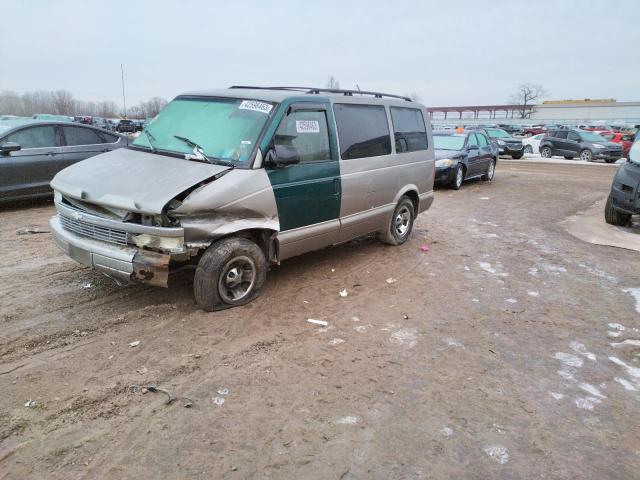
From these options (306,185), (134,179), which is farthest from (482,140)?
(134,179)

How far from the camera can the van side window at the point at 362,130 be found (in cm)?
562

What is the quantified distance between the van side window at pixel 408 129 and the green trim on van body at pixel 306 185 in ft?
5.18

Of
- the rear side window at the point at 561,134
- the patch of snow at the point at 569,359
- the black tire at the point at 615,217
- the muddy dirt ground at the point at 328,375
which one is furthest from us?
the rear side window at the point at 561,134

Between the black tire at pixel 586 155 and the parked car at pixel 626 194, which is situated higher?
the parked car at pixel 626 194

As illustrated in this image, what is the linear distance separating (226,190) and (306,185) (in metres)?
1.07

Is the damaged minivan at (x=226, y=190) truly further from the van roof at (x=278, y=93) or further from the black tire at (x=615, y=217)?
the black tire at (x=615, y=217)

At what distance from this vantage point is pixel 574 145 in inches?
1011

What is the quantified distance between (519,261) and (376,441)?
15.4 feet

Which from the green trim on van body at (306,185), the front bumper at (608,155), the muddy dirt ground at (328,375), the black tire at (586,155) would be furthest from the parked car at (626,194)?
the black tire at (586,155)

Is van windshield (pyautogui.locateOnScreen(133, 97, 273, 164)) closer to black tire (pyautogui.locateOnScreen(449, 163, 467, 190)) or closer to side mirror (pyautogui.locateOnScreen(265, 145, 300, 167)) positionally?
side mirror (pyautogui.locateOnScreen(265, 145, 300, 167))

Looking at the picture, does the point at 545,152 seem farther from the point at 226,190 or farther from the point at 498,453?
the point at 498,453

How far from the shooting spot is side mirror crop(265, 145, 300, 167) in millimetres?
4602

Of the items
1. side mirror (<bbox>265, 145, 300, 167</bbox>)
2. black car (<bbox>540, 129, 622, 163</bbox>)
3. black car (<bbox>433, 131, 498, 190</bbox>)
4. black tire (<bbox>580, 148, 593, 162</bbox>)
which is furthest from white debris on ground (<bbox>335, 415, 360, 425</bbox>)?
A: black tire (<bbox>580, 148, 593, 162</bbox>)

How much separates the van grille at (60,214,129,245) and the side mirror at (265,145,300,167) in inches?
58.2
